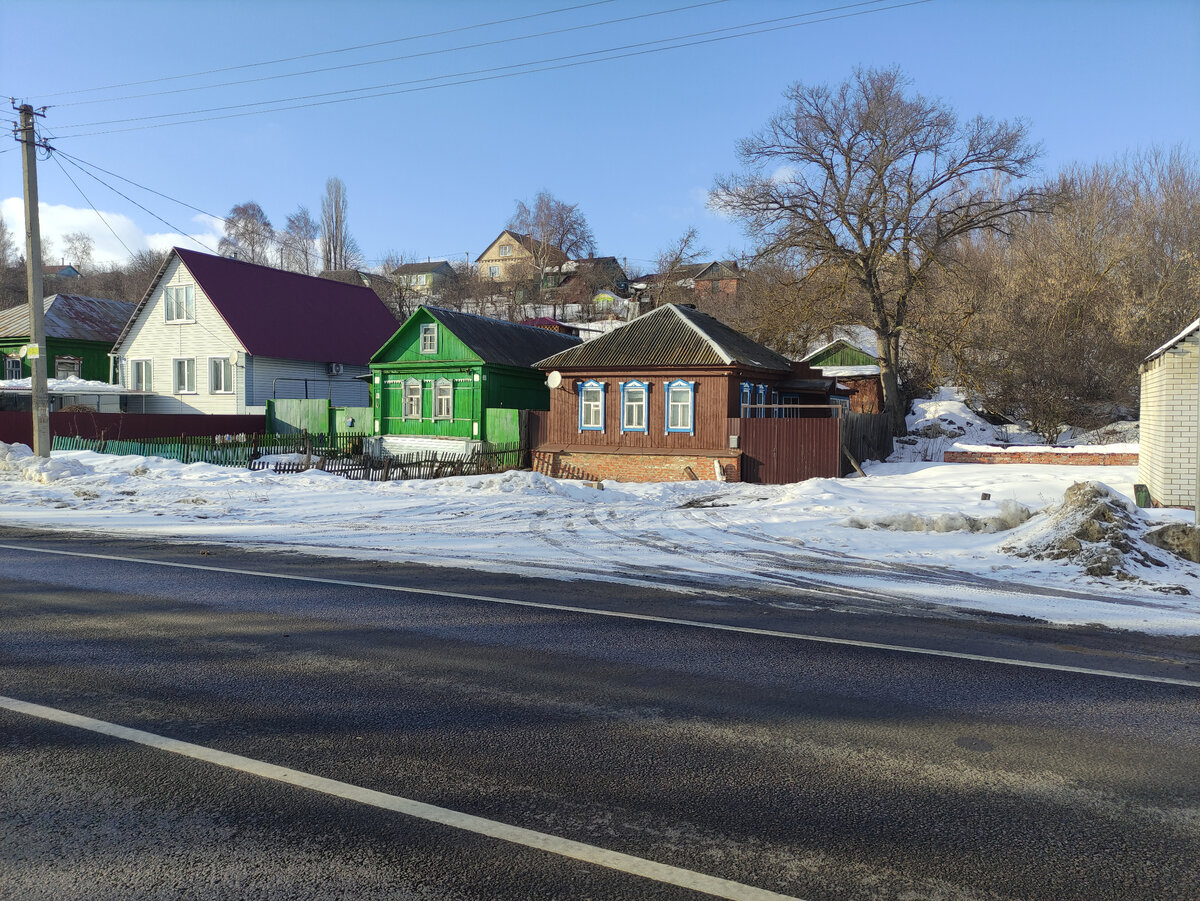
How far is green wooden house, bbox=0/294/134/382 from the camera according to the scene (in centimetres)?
4131

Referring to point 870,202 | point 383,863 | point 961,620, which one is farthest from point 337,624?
point 870,202

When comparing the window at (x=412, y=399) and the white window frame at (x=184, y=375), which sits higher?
the white window frame at (x=184, y=375)

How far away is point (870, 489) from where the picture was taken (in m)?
20.2

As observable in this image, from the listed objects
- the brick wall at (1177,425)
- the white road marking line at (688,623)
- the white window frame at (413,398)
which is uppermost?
the white window frame at (413,398)

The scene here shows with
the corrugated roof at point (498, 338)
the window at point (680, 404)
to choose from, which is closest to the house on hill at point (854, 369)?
the corrugated roof at point (498, 338)

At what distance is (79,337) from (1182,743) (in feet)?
158

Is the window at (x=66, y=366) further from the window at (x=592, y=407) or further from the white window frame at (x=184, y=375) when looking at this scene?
the window at (x=592, y=407)

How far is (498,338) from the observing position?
32.9 meters

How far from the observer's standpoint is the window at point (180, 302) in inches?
1476

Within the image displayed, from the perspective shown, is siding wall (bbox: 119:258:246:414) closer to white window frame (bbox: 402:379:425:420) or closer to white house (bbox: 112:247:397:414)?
white house (bbox: 112:247:397:414)

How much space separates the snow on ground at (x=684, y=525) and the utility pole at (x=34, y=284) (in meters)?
0.98

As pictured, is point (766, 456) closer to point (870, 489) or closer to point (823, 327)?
point (870, 489)

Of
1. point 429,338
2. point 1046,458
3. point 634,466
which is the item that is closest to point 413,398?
point 429,338

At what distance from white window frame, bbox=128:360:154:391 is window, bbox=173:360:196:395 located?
177 cm
